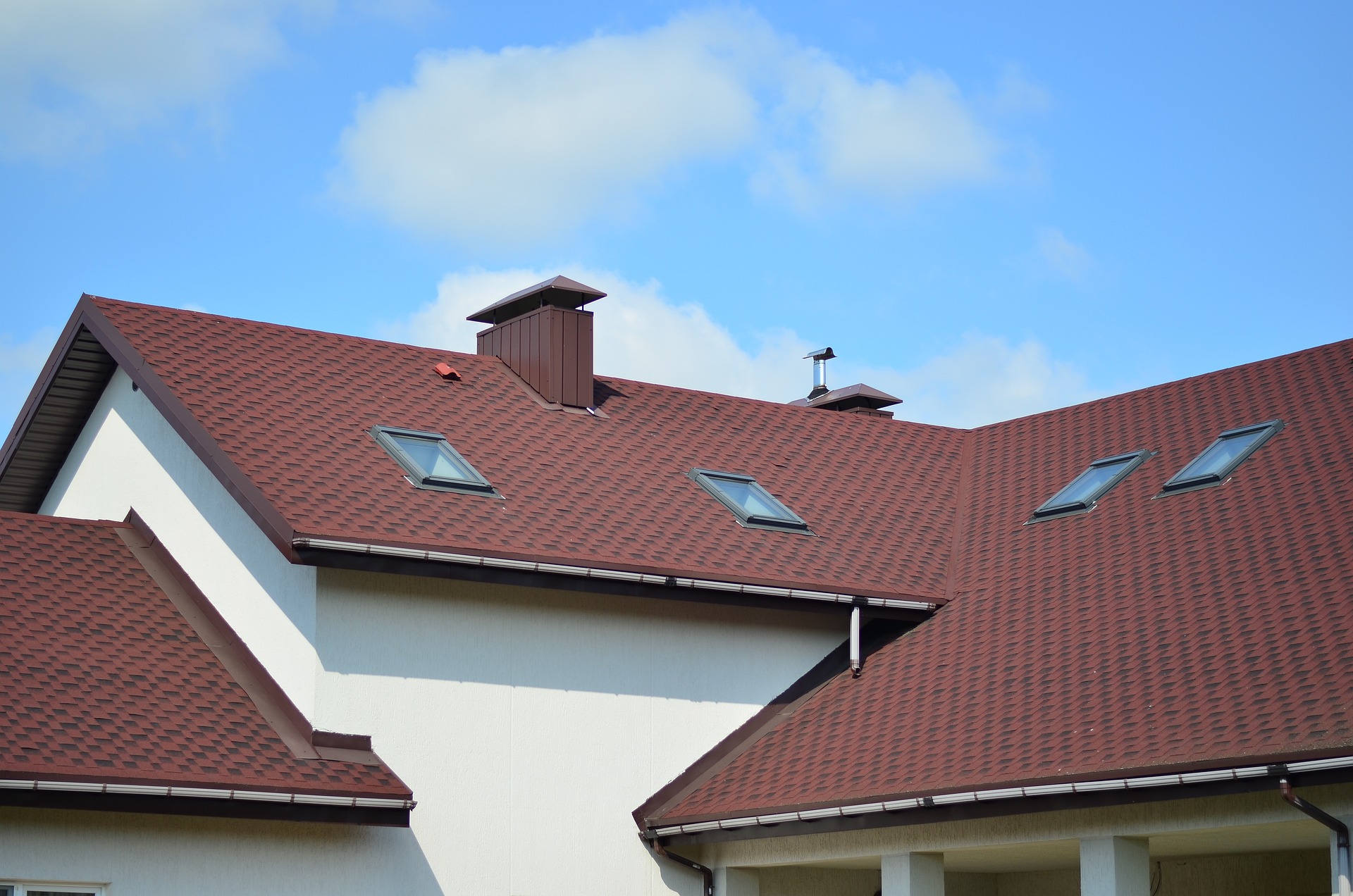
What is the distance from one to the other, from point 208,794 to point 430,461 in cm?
488

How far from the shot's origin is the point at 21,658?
1336cm

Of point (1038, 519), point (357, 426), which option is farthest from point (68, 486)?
point (1038, 519)

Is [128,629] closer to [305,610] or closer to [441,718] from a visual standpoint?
[305,610]

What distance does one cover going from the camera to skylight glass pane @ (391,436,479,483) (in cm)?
1634

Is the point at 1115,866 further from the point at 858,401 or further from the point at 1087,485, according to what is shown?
the point at 858,401

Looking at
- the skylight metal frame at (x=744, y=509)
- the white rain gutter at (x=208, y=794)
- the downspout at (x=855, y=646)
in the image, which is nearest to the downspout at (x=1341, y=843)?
the downspout at (x=855, y=646)

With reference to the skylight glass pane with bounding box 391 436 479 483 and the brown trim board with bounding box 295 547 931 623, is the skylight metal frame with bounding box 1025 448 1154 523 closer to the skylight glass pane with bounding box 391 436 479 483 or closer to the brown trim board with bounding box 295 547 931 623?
the brown trim board with bounding box 295 547 931 623

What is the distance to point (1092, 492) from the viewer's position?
17.9m

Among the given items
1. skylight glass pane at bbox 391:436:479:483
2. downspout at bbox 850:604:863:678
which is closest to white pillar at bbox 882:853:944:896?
downspout at bbox 850:604:863:678

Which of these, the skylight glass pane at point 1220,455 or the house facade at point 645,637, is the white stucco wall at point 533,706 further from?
the skylight glass pane at point 1220,455

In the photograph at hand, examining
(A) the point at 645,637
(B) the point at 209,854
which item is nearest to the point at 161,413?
(B) the point at 209,854

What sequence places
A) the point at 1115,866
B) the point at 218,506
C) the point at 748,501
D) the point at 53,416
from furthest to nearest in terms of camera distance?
the point at 53,416 → the point at 748,501 → the point at 218,506 → the point at 1115,866

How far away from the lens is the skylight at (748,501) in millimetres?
17766

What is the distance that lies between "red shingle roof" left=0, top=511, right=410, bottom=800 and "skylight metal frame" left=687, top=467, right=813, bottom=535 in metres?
5.40
